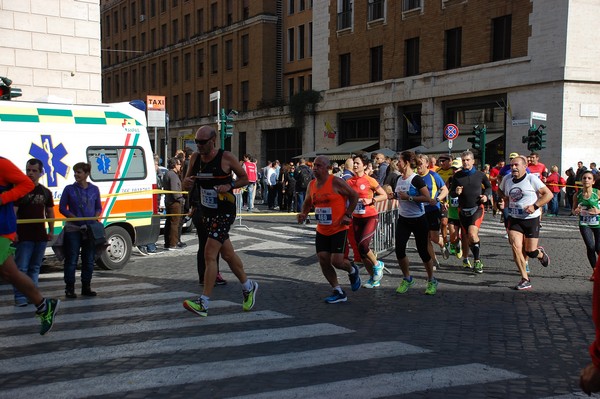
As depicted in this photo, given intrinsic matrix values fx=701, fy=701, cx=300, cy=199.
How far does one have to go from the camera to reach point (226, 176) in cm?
762

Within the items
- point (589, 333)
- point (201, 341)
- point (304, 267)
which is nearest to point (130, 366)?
point (201, 341)

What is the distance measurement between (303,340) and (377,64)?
31.1 m

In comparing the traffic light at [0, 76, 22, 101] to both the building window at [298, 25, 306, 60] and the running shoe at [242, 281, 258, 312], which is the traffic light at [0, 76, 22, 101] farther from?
the building window at [298, 25, 306, 60]

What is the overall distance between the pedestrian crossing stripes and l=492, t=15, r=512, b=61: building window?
78.3 feet

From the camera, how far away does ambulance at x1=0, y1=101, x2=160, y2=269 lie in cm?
1047

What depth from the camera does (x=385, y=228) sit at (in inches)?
519

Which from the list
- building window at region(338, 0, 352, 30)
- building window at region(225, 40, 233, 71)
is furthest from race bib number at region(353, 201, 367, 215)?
building window at region(225, 40, 233, 71)

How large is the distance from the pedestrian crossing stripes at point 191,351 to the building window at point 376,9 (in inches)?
1174

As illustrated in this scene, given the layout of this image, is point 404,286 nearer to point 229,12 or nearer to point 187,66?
point 229,12

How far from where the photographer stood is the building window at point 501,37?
28875 mm

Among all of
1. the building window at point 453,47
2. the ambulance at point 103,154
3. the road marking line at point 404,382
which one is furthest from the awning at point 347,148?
the road marking line at point 404,382

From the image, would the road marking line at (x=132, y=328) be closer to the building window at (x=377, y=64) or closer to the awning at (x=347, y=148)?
the awning at (x=347, y=148)

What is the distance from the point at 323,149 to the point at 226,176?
32.3 meters

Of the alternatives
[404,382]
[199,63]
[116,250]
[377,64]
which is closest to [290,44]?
[199,63]
